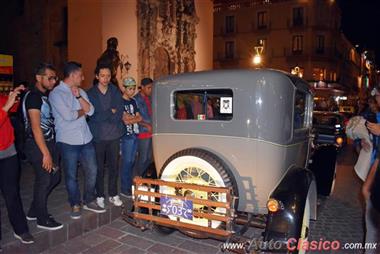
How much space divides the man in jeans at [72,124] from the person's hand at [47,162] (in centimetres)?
37

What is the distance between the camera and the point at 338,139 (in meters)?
11.3

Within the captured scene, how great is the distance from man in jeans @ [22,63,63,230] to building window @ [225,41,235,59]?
118 feet

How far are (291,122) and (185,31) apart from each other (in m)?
14.2

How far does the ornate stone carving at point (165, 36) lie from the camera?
14.5m

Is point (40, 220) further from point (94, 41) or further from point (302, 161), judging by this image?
point (94, 41)

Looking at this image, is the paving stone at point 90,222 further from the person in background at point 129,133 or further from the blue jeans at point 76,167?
the person in background at point 129,133

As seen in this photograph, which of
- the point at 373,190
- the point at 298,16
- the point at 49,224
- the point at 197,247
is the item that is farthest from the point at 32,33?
the point at 298,16

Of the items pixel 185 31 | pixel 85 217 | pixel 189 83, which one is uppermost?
pixel 185 31

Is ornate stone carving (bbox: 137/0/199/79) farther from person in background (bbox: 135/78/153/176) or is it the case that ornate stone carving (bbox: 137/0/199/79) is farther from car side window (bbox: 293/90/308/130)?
car side window (bbox: 293/90/308/130)

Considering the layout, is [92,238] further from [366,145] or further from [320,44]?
[320,44]

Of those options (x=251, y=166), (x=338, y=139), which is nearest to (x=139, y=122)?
(x=251, y=166)

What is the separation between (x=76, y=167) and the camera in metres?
4.21

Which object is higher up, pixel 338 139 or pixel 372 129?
pixel 372 129

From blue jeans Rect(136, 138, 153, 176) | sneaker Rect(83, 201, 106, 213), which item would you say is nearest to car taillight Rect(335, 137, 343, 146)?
blue jeans Rect(136, 138, 153, 176)
